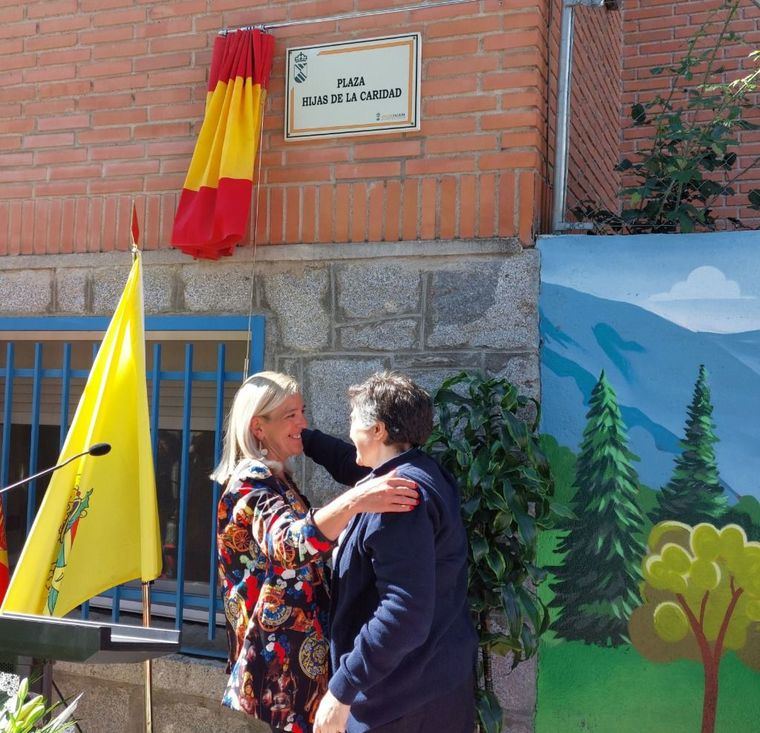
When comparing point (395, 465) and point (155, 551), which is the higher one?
point (395, 465)

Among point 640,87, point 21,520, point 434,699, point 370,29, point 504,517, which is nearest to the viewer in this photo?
point 434,699

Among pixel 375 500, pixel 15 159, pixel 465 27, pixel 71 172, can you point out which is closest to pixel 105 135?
pixel 71 172

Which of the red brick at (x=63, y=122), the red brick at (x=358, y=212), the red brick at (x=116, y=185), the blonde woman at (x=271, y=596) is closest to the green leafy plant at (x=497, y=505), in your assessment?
the blonde woman at (x=271, y=596)

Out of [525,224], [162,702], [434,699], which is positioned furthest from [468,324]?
[162,702]

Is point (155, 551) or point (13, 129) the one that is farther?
point (13, 129)

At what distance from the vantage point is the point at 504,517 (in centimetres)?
296

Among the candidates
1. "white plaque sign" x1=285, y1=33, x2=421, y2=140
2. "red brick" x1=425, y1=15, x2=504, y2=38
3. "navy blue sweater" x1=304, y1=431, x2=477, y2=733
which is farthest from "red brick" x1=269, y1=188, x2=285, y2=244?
"navy blue sweater" x1=304, y1=431, x2=477, y2=733

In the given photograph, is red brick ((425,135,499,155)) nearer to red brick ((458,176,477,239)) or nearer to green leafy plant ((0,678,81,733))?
red brick ((458,176,477,239))

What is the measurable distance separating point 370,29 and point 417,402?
1.87 meters

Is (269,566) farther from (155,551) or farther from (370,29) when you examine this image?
(370,29)

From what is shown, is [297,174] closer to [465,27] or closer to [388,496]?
[465,27]

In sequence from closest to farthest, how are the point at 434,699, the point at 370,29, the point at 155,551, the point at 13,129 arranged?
the point at 434,699 → the point at 155,551 → the point at 370,29 → the point at 13,129

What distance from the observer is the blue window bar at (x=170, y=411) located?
12.9 feet

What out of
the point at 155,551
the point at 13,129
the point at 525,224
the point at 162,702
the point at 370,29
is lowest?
the point at 162,702
